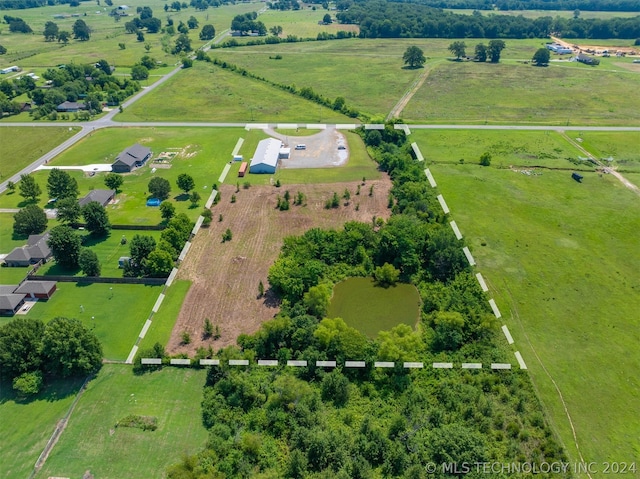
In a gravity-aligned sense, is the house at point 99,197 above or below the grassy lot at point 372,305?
above

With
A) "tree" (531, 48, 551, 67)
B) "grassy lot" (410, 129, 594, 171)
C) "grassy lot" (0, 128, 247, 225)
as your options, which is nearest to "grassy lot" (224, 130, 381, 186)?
"grassy lot" (0, 128, 247, 225)

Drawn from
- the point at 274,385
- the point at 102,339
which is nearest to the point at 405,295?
the point at 274,385

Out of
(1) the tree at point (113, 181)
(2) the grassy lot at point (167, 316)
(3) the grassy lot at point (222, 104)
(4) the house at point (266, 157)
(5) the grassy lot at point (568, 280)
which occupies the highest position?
(3) the grassy lot at point (222, 104)

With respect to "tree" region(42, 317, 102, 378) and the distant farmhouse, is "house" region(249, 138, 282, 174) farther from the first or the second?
"tree" region(42, 317, 102, 378)

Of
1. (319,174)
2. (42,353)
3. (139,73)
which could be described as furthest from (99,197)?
(139,73)

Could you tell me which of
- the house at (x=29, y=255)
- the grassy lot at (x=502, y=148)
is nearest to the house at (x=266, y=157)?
the grassy lot at (x=502, y=148)

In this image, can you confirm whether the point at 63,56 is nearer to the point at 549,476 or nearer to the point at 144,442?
the point at 144,442

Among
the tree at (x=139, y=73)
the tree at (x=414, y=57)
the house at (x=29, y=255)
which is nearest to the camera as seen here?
the house at (x=29, y=255)

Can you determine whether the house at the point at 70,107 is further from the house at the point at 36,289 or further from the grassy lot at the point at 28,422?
the grassy lot at the point at 28,422
